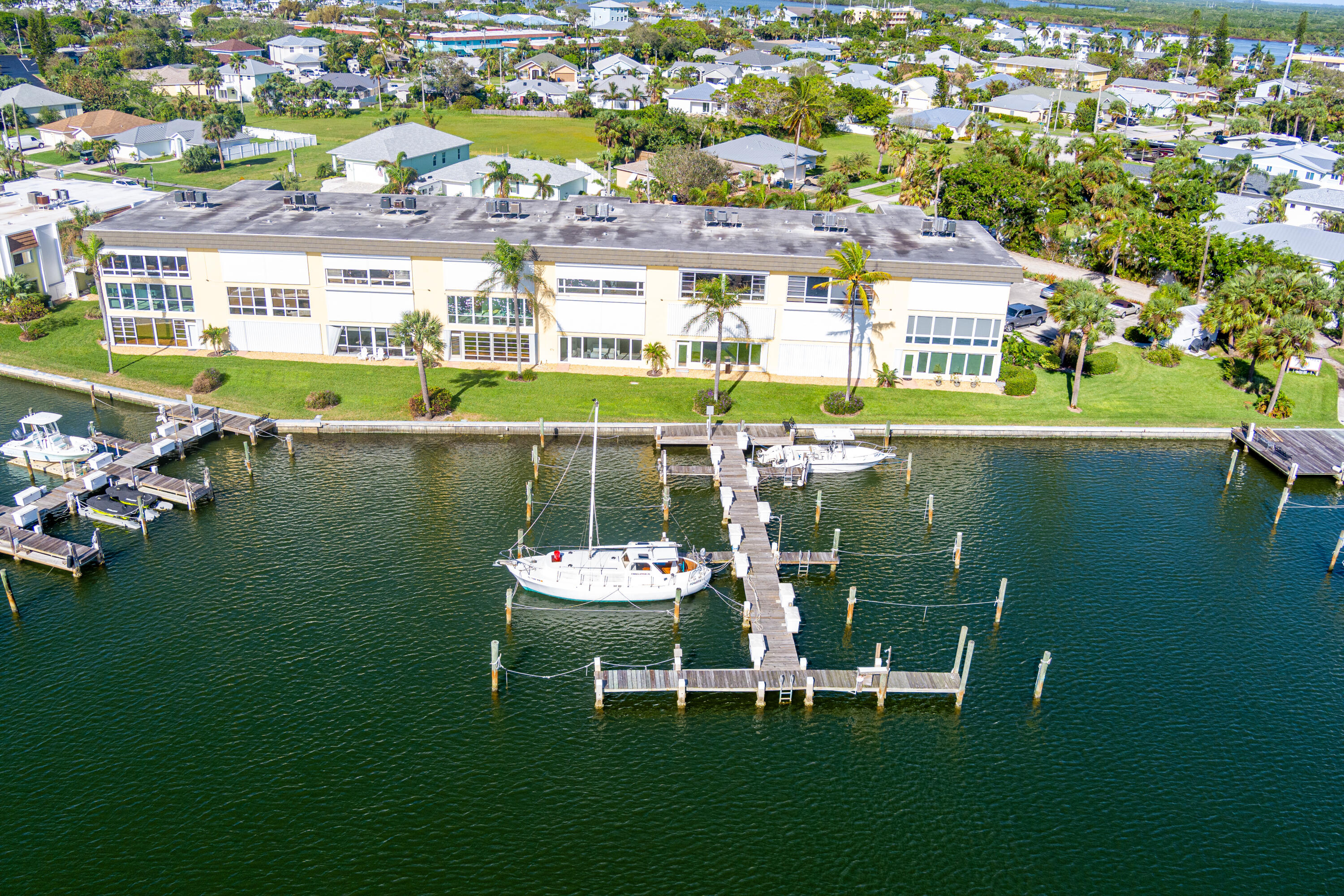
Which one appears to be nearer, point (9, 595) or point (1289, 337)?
point (9, 595)

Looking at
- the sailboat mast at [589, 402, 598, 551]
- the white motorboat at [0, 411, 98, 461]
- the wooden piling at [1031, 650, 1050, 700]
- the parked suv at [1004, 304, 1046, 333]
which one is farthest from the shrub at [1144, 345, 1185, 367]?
the white motorboat at [0, 411, 98, 461]

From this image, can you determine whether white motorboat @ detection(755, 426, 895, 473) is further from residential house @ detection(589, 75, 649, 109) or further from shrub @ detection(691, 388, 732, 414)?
residential house @ detection(589, 75, 649, 109)

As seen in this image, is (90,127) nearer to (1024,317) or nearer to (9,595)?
(9,595)

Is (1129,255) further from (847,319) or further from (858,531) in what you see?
(858,531)

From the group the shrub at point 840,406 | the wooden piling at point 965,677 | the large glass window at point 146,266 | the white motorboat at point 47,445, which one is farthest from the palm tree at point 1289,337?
the white motorboat at point 47,445

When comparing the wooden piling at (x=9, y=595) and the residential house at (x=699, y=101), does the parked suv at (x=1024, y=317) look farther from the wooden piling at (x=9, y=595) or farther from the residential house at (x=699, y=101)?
the residential house at (x=699, y=101)

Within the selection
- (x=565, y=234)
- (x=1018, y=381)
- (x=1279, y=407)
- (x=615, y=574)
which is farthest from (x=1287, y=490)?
(x=565, y=234)

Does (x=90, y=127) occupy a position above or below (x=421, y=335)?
above
